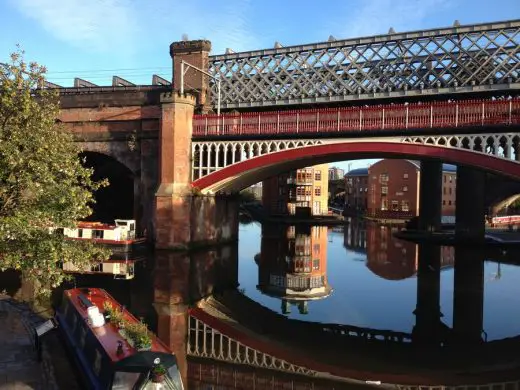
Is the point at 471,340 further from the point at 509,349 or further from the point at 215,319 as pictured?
the point at 215,319

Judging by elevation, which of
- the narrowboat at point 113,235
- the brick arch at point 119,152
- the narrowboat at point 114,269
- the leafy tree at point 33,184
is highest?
the brick arch at point 119,152

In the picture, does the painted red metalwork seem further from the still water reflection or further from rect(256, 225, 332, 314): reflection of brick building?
rect(256, 225, 332, 314): reflection of brick building

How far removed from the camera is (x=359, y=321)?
1838 cm

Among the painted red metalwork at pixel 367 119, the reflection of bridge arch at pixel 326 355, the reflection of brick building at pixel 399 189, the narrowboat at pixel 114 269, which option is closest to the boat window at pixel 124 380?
the reflection of bridge arch at pixel 326 355

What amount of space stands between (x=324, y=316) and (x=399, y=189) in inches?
2589

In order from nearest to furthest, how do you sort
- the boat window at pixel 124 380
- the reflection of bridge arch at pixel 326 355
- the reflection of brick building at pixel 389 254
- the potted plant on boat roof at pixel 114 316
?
the boat window at pixel 124 380
the potted plant on boat roof at pixel 114 316
the reflection of bridge arch at pixel 326 355
the reflection of brick building at pixel 389 254

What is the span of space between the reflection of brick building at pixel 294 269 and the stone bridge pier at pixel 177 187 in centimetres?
592

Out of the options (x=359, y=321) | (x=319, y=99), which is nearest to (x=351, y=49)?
(x=319, y=99)

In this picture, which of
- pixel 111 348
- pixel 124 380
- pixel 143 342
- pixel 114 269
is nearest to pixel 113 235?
pixel 114 269

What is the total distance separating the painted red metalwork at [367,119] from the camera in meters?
24.8

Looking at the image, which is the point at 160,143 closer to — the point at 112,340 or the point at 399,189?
the point at 112,340

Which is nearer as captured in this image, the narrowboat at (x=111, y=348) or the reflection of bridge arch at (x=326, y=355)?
the narrowboat at (x=111, y=348)

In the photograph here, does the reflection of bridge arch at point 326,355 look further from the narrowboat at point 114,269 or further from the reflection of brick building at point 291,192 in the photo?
the reflection of brick building at point 291,192

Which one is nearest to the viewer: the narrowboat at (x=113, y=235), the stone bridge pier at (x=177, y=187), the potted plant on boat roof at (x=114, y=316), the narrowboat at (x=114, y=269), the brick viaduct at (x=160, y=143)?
the potted plant on boat roof at (x=114, y=316)
